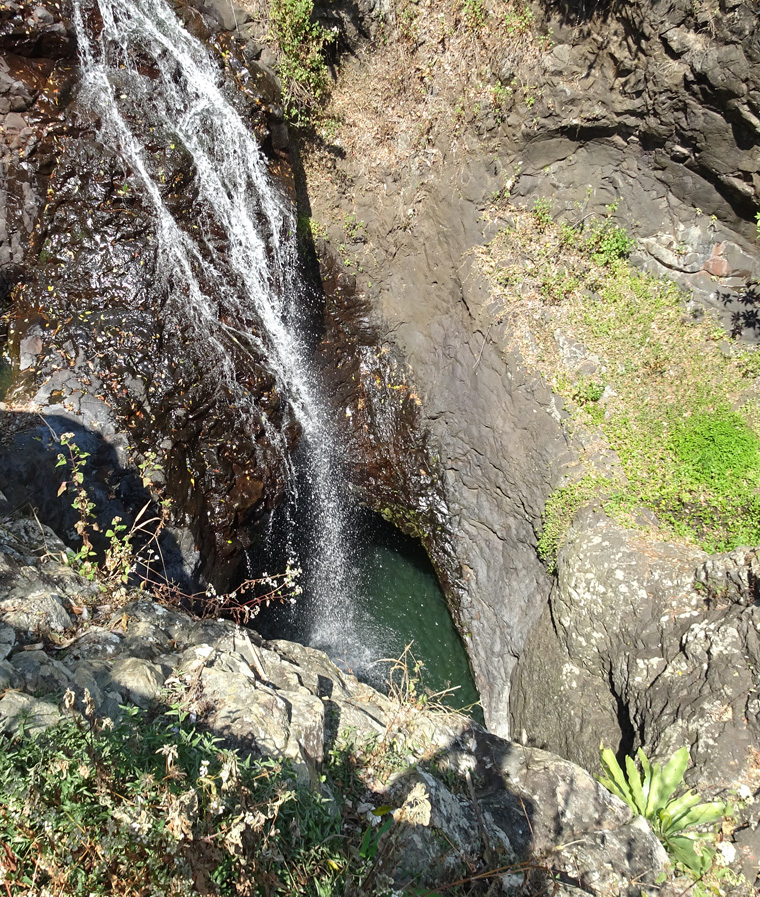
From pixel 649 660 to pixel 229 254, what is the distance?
20.3 feet

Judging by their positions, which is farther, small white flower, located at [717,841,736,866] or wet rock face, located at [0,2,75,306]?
wet rock face, located at [0,2,75,306]

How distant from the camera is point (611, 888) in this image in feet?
9.18

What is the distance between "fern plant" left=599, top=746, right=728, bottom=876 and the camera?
3.70 m

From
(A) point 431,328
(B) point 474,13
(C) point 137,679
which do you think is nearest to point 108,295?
(A) point 431,328

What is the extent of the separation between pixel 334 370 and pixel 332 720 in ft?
17.4

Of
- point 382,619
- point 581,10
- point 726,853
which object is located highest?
point 581,10

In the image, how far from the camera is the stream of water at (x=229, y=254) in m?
5.86

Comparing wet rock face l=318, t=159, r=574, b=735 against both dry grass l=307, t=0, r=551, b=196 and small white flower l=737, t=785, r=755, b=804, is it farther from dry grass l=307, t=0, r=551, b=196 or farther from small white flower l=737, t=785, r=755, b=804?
small white flower l=737, t=785, r=755, b=804

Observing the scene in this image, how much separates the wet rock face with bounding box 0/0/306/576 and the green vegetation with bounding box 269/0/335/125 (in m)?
0.87

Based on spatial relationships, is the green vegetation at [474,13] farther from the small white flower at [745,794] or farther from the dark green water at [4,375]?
the small white flower at [745,794]

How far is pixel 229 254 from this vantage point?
6.57 m

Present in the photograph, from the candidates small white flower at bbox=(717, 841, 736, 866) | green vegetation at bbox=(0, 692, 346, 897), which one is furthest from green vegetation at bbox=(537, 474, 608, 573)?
green vegetation at bbox=(0, 692, 346, 897)

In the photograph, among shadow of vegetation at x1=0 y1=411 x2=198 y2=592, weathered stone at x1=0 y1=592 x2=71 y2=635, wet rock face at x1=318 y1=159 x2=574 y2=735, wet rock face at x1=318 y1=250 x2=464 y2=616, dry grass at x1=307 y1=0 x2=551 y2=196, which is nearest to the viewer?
weathered stone at x1=0 y1=592 x2=71 y2=635

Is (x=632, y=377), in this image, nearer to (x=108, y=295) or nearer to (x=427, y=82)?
(x=427, y=82)
